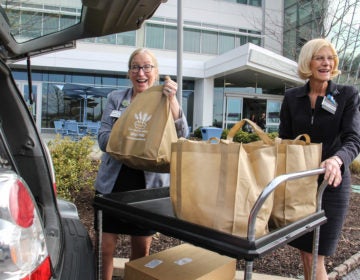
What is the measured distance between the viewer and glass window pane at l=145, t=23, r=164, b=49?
2006 centimetres

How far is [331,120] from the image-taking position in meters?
2.24

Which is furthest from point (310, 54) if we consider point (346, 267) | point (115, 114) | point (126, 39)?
point (126, 39)

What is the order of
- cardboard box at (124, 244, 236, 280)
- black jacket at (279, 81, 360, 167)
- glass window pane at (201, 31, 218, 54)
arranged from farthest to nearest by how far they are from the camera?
glass window pane at (201, 31, 218, 54), black jacket at (279, 81, 360, 167), cardboard box at (124, 244, 236, 280)

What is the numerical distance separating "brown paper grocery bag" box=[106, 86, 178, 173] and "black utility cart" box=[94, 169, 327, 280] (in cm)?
21

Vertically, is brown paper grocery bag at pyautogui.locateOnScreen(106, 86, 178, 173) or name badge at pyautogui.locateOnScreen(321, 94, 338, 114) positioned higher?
name badge at pyautogui.locateOnScreen(321, 94, 338, 114)

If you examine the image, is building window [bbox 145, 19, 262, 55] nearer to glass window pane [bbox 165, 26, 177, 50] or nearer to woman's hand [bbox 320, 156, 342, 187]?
glass window pane [bbox 165, 26, 177, 50]

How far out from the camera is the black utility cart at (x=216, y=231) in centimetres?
125

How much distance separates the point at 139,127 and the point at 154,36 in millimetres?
19154

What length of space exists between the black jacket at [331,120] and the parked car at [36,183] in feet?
3.88

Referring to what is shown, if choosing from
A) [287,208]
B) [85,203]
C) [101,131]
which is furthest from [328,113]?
[85,203]

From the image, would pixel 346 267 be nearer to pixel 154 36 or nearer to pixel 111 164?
pixel 111 164

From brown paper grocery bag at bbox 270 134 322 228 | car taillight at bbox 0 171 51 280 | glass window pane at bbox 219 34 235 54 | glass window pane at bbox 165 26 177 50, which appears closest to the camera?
car taillight at bbox 0 171 51 280

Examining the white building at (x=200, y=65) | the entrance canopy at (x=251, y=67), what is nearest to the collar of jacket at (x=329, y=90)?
the entrance canopy at (x=251, y=67)

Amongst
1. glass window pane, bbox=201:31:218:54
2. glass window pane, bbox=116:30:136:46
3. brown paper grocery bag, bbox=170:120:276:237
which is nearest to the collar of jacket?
brown paper grocery bag, bbox=170:120:276:237
